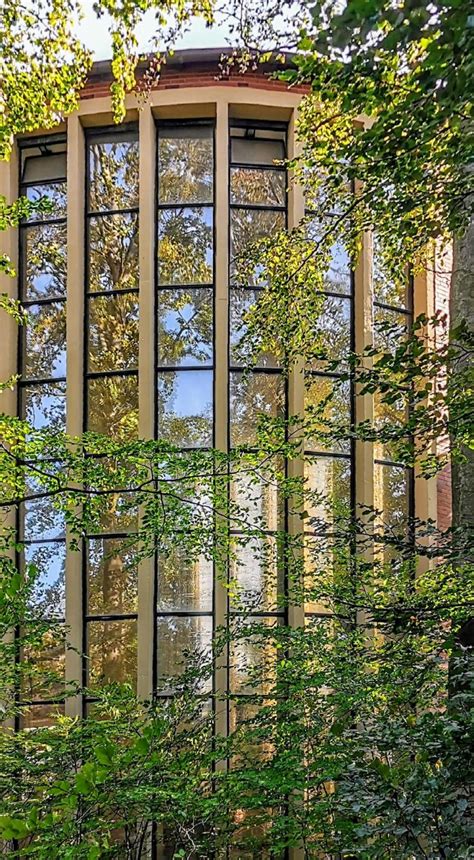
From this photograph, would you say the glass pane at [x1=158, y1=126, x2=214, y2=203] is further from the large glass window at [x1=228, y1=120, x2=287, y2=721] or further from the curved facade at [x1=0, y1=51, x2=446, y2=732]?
the large glass window at [x1=228, y1=120, x2=287, y2=721]

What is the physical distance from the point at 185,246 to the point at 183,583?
2.74 m

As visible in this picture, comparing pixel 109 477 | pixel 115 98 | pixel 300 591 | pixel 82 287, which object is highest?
pixel 115 98

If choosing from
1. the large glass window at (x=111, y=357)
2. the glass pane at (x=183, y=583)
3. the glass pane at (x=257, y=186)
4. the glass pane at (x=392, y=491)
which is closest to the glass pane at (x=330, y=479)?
the glass pane at (x=392, y=491)

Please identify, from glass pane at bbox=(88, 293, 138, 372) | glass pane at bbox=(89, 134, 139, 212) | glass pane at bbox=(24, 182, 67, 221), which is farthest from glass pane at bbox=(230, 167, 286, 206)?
glass pane at bbox=(24, 182, 67, 221)

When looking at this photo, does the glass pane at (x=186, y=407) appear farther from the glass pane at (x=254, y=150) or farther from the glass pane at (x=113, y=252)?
the glass pane at (x=254, y=150)

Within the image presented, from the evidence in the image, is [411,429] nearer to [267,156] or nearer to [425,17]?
[425,17]

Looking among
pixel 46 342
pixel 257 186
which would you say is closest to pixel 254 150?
pixel 257 186

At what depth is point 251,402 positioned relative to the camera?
6672mm

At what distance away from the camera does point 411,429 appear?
2994 millimetres

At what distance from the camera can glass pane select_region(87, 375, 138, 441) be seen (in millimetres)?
6672

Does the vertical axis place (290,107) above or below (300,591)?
above

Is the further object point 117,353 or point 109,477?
point 117,353

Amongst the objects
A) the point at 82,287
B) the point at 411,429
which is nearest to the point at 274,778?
the point at 411,429

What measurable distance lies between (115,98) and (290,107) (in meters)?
2.56
